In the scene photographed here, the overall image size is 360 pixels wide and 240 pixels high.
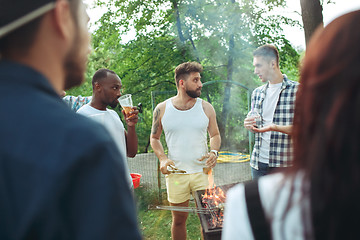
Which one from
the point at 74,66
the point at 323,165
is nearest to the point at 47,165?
the point at 74,66

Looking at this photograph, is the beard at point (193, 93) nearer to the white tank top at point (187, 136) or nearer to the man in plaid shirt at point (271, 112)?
the white tank top at point (187, 136)

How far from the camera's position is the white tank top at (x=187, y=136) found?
3.94m

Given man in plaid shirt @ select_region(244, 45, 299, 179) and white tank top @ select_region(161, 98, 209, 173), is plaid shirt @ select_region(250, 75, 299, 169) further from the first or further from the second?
white tank top @ select_region(161, 98, 209, 173)

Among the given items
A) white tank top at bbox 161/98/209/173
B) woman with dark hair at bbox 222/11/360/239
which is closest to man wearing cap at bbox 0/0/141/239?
woman with dark hair at bbox 222/11/360/239

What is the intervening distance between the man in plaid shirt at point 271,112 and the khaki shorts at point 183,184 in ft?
2.82

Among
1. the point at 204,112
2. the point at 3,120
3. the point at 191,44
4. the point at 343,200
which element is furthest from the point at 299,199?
the point at 191,44

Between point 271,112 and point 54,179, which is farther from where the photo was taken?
point 271,112

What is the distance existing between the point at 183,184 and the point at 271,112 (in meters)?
1.74

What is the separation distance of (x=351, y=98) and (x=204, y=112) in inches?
135

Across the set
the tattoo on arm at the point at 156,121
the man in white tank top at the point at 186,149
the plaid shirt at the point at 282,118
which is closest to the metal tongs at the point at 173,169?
the man in white tank top at the point at 186,149

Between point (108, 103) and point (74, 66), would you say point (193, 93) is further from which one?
point (74, 66)

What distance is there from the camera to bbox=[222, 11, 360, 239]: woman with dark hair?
2.19ft

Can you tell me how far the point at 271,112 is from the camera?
3873mm

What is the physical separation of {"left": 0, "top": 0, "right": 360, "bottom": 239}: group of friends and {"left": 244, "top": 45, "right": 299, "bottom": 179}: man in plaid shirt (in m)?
2.94
